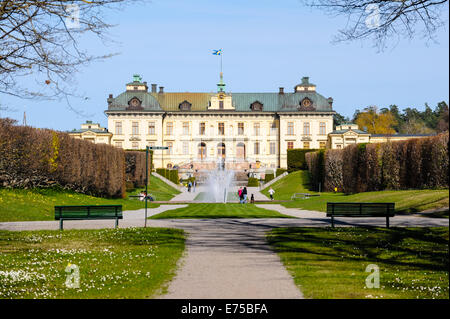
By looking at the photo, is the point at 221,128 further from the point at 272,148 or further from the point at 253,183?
the point at 253,183

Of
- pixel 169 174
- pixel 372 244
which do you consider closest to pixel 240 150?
pixel 169 174

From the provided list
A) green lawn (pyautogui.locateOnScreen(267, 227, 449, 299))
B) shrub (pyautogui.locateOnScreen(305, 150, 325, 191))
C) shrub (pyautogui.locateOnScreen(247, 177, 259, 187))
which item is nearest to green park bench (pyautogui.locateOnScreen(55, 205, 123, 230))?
green lawn (pyautogui.locateOnScreen(267, 227, 449, 299))

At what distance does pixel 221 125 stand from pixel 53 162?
5291cm

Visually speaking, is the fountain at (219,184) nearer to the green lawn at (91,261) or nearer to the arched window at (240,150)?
the arched window at (240,150)

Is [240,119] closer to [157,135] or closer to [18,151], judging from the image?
[157,135]

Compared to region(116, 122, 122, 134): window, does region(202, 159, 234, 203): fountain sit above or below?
below

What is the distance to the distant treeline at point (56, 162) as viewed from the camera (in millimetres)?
25906

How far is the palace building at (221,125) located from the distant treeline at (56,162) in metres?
42.8

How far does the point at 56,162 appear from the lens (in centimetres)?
2834

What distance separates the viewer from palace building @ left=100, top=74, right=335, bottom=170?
78.1 metres

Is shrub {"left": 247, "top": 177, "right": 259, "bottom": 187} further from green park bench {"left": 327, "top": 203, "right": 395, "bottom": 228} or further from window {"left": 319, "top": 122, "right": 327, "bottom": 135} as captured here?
green park bench {"left": 327, "top": 203, "right": 395, "bottom": 228}

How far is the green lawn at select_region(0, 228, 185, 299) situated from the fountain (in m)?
21.9
